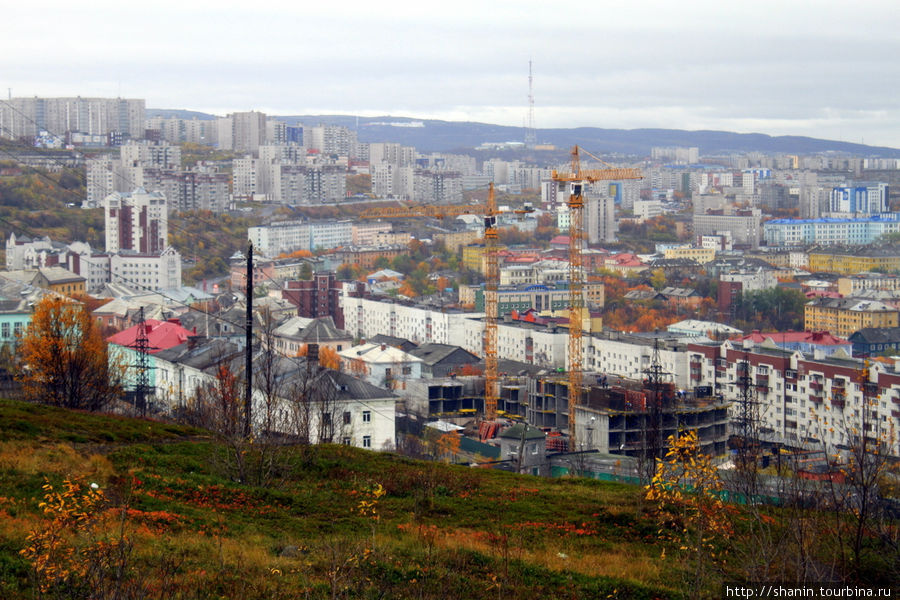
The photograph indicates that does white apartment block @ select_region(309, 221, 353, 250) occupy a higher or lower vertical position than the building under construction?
higher

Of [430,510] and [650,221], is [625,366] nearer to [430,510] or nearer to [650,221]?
[430,510]

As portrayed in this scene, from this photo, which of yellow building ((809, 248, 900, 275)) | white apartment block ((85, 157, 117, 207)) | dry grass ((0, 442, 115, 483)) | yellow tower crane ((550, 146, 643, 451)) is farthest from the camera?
white apartment block ((85, 157, 117, 207))

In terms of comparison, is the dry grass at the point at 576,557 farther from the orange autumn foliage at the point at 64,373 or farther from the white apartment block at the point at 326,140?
the white apartment block at the point at 326,140

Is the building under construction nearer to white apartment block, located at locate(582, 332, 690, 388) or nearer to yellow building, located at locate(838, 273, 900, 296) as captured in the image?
white apartment block, located at locate(582, 332, 690, 388)

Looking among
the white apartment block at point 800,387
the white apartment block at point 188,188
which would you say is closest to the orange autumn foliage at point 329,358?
the white apartment block at point 800,387

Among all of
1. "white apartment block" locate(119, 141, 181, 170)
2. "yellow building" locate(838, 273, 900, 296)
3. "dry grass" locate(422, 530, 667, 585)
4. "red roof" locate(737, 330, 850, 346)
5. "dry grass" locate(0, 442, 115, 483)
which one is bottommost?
"red roof" locate(737, 330, 850, 346)

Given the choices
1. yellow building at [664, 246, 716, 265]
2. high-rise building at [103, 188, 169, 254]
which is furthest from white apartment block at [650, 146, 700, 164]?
high-rise building at [103, 188, 169, 254]
